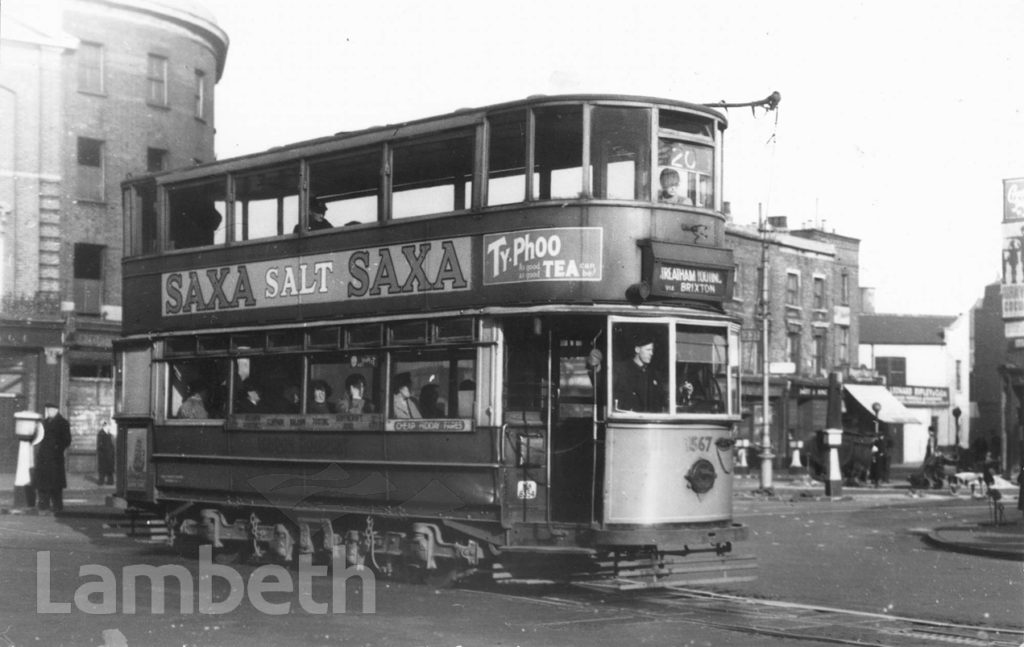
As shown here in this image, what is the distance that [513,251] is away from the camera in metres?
13.4

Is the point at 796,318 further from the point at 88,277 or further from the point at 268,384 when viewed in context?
the point at 268,384

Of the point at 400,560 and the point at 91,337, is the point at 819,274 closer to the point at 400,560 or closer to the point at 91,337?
the point at 91,337

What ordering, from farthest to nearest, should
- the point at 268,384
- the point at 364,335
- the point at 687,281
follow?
the point at 268,384 < the point at 364,335 < the point at 687,281

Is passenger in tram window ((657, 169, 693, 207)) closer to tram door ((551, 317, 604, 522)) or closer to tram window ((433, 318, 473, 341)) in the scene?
tram door ((551, 317, 604, 522))

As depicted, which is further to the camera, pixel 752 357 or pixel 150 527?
pixel 752 357

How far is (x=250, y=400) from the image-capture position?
52.2 feet

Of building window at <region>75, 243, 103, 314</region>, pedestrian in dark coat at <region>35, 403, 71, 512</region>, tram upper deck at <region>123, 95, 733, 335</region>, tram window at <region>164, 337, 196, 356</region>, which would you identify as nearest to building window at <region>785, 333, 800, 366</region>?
building window at <region>75, 243, 103, 314</region>

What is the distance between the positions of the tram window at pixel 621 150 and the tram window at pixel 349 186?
2625 mm

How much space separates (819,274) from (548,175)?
155ft

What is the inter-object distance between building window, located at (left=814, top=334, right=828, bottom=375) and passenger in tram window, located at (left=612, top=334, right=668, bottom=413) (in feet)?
155

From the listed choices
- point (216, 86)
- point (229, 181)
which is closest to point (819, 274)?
point (216, 86)

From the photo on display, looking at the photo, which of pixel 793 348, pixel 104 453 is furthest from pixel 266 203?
pixel 793 348

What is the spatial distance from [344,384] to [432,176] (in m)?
2.38

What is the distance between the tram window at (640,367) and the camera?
13.1 m
